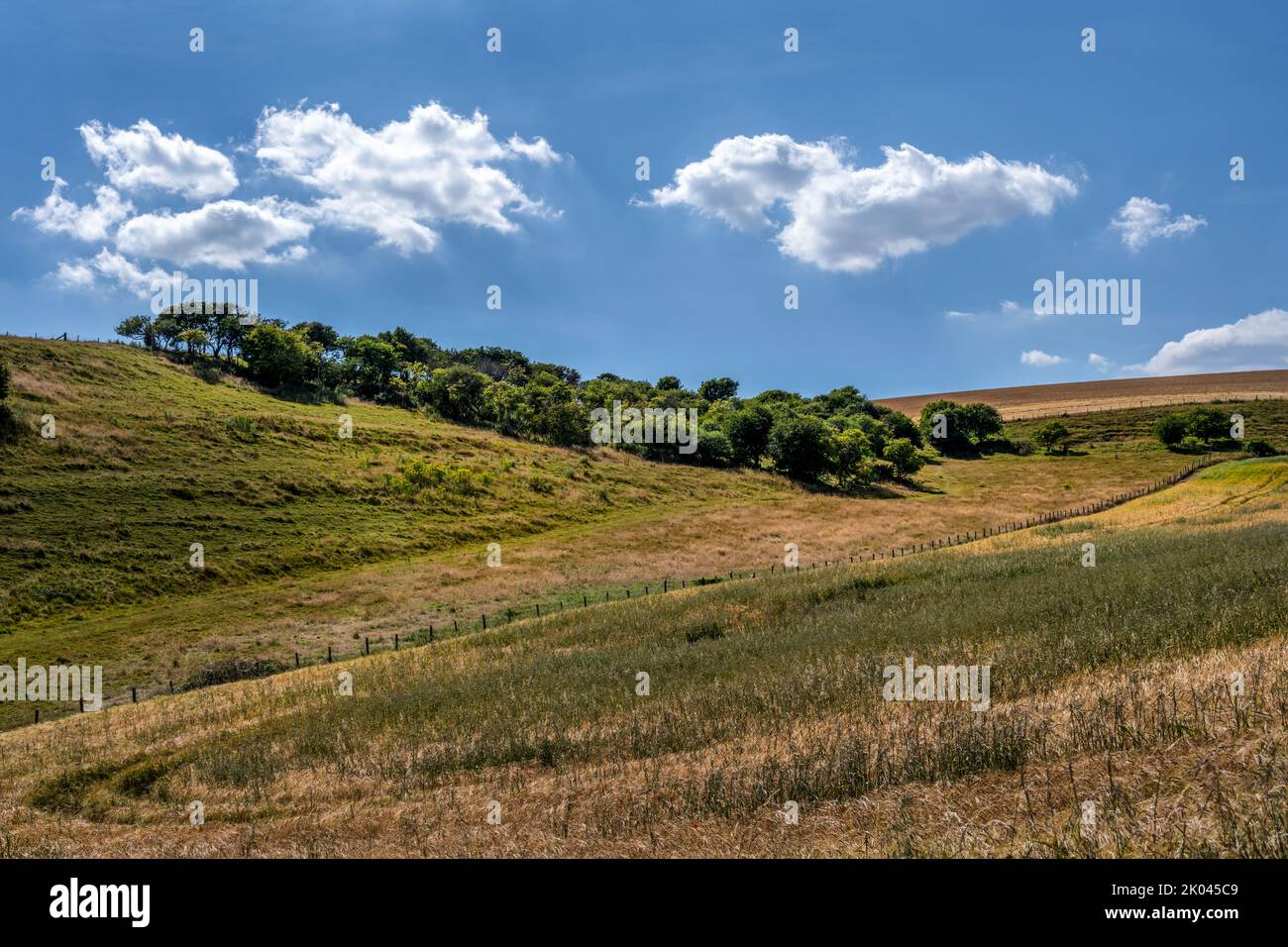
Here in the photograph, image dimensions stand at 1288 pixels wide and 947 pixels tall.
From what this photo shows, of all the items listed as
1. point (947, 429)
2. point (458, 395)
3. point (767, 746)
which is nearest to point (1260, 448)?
point (947, 429)

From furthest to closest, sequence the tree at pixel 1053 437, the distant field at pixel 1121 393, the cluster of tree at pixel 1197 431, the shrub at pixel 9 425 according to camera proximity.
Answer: the distant field at pixel 1121 393 → the tree at pixel 1053 437 → the cluster of tree at pixel 1197 431 → the shrub at pixel 9 425

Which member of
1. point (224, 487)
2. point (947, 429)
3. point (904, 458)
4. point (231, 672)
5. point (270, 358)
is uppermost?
point (270, 358)

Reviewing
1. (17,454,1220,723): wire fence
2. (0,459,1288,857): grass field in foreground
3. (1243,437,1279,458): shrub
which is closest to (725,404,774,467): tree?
(17,454,1220,723): wire fence

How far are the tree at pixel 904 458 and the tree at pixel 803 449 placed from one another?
33.8 feet

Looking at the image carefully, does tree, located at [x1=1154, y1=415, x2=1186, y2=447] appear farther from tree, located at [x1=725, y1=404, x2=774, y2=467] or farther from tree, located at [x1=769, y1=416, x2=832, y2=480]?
tree, located at [x1=725, y1=404, x2=774, y2=467]

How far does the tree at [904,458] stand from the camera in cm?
9725

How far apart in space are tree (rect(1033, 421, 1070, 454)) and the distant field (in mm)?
24031

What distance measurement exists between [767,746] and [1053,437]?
12283 cm

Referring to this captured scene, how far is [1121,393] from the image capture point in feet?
482

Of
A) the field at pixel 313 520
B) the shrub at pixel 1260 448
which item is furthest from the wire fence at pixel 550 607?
the shrub at pixel 1260 448

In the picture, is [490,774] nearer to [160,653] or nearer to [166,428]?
[160,653]

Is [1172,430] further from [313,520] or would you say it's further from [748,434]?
[313,520]

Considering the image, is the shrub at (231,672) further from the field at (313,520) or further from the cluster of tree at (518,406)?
the cluster of tree at (518,406)
